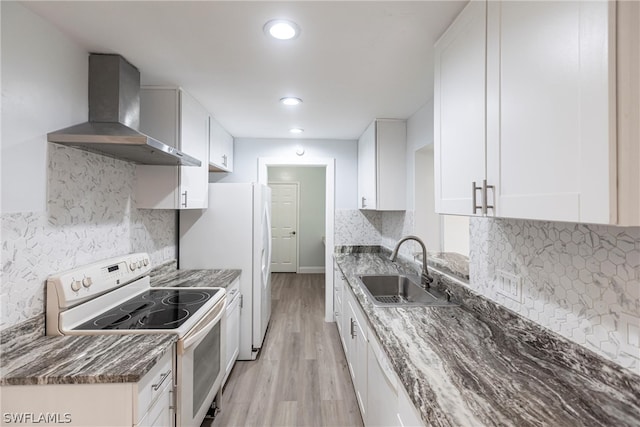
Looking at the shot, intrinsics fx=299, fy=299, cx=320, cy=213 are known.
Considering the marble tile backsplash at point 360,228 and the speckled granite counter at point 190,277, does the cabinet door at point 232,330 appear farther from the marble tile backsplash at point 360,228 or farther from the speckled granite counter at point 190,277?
the marble tile backsplash at point 360,228

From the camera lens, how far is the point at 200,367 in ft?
5.51

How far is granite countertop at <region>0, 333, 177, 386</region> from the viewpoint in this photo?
1053mm

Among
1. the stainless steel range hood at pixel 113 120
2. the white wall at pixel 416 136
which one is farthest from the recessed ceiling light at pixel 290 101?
the white wall at pixel 416 136

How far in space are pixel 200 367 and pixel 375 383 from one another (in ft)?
3.17

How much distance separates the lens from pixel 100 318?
1.54 meters

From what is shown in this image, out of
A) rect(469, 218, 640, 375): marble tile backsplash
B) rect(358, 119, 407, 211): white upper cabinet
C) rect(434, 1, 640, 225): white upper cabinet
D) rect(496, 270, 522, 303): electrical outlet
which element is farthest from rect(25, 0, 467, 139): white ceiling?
rect(496, 270, 522, 303): electrical outlet

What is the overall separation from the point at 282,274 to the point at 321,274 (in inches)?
32.0

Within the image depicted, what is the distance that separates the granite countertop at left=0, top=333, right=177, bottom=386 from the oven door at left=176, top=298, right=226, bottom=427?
16 cm

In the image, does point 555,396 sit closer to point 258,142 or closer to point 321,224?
point 258,142

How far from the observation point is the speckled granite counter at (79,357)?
1053mm

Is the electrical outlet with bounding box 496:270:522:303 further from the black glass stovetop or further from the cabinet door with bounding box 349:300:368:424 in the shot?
the black glass stovetop

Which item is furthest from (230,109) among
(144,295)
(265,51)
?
(144,295)

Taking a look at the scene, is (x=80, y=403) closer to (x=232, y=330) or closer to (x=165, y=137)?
(x=232, y=330)

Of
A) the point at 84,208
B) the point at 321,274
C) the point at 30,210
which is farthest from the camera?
the point at 321,274
